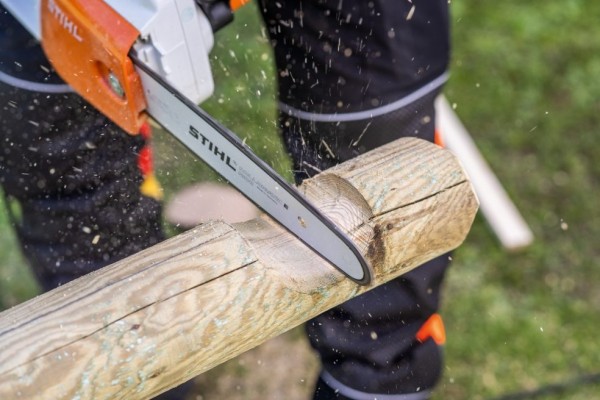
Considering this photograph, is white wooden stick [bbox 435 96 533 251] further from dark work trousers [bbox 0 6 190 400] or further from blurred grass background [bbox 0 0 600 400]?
dark work trousers [bbox 0 6 190 400]

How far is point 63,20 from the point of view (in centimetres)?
170

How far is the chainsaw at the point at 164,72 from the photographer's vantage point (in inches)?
56.6

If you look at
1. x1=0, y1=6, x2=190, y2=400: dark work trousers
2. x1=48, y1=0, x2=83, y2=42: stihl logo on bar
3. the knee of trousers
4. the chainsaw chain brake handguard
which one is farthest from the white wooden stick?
x1=48, y1=0, x2=83, y2=42: stihl logo on bar

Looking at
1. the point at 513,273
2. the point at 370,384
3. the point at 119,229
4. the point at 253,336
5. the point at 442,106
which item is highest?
the point at 253,336

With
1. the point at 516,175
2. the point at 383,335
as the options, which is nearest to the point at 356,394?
the point at 383,335

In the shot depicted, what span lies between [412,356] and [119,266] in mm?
871

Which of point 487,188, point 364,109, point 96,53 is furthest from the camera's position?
point 487,188

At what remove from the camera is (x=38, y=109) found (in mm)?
1963

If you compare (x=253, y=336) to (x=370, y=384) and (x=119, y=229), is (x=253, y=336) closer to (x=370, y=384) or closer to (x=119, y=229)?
(x=370, y=384)

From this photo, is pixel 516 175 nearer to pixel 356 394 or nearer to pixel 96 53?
pixel 356 394

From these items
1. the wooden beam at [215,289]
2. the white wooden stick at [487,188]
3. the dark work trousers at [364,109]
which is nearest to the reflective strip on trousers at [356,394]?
the dark work trousers at [364,109]

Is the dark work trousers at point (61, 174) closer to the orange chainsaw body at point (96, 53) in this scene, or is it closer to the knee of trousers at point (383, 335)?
the orange chainsaw body at point (96, 53)

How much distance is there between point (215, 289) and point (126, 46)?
0.54 metres

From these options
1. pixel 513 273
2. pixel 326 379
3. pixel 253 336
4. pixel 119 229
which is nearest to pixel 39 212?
pixel 119 229
